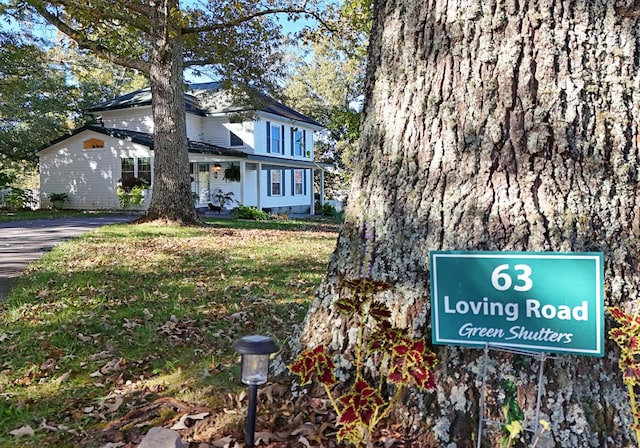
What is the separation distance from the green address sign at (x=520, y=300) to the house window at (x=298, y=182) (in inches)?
1027

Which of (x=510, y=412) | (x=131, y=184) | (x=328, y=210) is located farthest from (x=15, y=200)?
(x=510, y=412)

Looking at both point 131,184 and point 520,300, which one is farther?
point 131,184

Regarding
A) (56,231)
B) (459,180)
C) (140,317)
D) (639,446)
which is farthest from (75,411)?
(56,231)

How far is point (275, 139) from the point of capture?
25328mm

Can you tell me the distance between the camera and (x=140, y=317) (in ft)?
13.4

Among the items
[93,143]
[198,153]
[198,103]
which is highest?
[198,103]

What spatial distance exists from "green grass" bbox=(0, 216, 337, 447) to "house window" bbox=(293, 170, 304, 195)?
20.3 m

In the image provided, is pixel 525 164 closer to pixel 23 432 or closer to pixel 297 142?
pixel 23 432

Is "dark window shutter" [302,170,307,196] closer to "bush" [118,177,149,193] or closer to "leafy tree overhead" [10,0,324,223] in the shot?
"bush" [118,177,149,193]

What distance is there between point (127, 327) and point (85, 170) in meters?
19.5

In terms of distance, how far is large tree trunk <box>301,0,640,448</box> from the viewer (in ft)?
5.82

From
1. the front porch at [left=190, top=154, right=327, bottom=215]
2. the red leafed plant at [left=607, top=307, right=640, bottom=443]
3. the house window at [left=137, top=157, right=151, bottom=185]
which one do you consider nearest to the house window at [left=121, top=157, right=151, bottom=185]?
the house window at [left=137, top=157, right=151, bottom=185]

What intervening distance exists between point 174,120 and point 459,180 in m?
11.2

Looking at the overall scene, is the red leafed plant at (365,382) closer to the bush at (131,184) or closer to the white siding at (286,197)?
the bush at (131,184)
